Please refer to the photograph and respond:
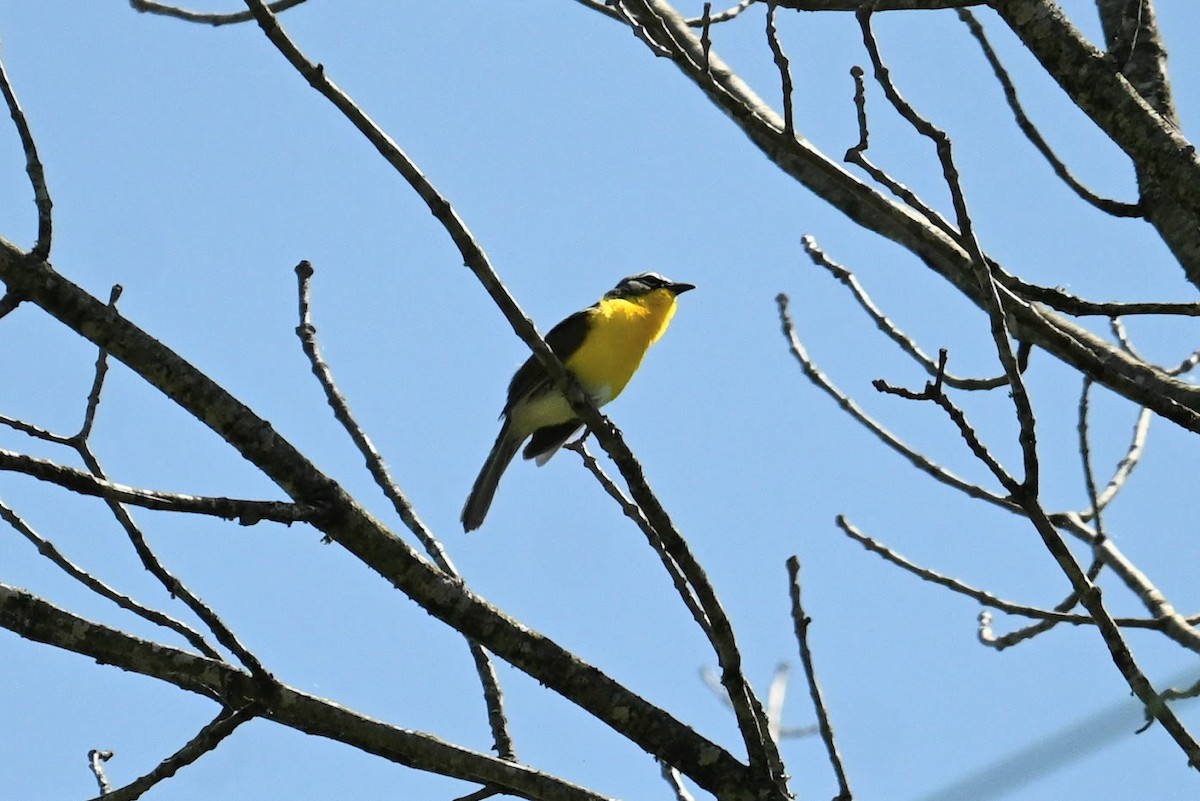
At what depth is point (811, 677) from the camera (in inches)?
133

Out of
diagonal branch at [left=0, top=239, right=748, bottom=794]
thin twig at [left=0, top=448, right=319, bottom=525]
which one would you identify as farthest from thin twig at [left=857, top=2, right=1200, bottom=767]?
thin twig at [left=0, top=448, right=319, bottom=525]

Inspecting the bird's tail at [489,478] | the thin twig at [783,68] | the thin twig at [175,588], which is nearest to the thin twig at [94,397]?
the thin twig at [175,588]

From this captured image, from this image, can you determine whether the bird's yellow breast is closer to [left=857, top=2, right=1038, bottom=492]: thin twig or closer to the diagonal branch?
the diagonal branch

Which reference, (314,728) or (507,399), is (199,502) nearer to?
(314,728)

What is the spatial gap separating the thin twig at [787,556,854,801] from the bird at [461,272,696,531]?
3992 millimetres

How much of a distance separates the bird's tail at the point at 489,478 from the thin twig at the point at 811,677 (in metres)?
3.90

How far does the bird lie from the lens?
295 inches

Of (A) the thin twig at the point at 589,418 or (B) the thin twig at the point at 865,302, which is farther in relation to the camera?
(B) the thin twig at the point at 865,302

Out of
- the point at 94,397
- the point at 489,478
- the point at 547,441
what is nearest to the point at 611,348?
the point at 547,441

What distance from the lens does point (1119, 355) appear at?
4219mm

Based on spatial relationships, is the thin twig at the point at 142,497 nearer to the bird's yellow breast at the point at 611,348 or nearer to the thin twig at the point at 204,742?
the thin twig at the point at 204,742

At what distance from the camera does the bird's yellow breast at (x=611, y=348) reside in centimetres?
763

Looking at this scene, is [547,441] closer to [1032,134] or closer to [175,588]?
[1032,134]

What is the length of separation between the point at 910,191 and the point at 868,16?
1.28 feet
